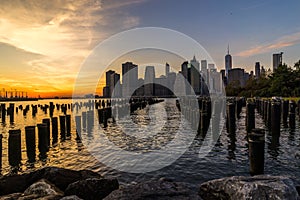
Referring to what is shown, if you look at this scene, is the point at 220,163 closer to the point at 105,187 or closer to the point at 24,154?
the point at 105,187

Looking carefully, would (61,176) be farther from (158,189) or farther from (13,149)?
(13,149)

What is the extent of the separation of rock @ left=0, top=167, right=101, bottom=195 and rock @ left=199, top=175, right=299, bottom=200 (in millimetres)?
4218

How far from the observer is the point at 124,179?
10211 mm

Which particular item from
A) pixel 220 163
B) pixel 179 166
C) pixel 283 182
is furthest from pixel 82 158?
pixel 283 182

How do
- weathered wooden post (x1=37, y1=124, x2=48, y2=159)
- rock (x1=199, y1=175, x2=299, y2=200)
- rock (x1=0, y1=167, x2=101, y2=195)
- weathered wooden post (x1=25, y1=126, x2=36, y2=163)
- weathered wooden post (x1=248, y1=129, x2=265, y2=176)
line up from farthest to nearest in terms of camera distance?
1. weathered wooden post (x1=37, y1=124, x2=48, y2=159)
2. weathered wooden post (x1=25, y1=126, x2=36, y2=163)
3. weathered wooden post (x1=248, y1=129, x2=265, y2=176)
4. rock (x1=0, y1=167, x2=101, y2=195)
5. rock (x1=199, y1=175, x2=299, y2=200)

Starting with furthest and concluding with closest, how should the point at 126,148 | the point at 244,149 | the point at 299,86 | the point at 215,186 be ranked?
the point at 299,86 < the point at 126,148 < the point at 244,149 < the point at 215,186

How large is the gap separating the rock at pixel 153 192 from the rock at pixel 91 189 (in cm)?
105

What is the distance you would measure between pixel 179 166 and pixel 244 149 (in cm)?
495

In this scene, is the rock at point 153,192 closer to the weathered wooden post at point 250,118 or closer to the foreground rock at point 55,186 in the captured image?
the foreground rock at point 55,186

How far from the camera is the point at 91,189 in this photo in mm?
6559

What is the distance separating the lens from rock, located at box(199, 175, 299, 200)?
502 cm

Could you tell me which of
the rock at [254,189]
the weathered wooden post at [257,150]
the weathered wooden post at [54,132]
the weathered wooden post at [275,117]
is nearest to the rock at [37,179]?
the rock at [254,189]

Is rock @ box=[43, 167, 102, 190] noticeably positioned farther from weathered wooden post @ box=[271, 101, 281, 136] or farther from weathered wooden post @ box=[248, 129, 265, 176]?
weathered wooden post @ box=[271, 101, 281, 136]

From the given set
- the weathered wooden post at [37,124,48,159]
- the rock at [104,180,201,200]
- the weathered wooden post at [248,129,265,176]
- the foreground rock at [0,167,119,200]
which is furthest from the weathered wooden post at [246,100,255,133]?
the rock at [104,180,201,200]
